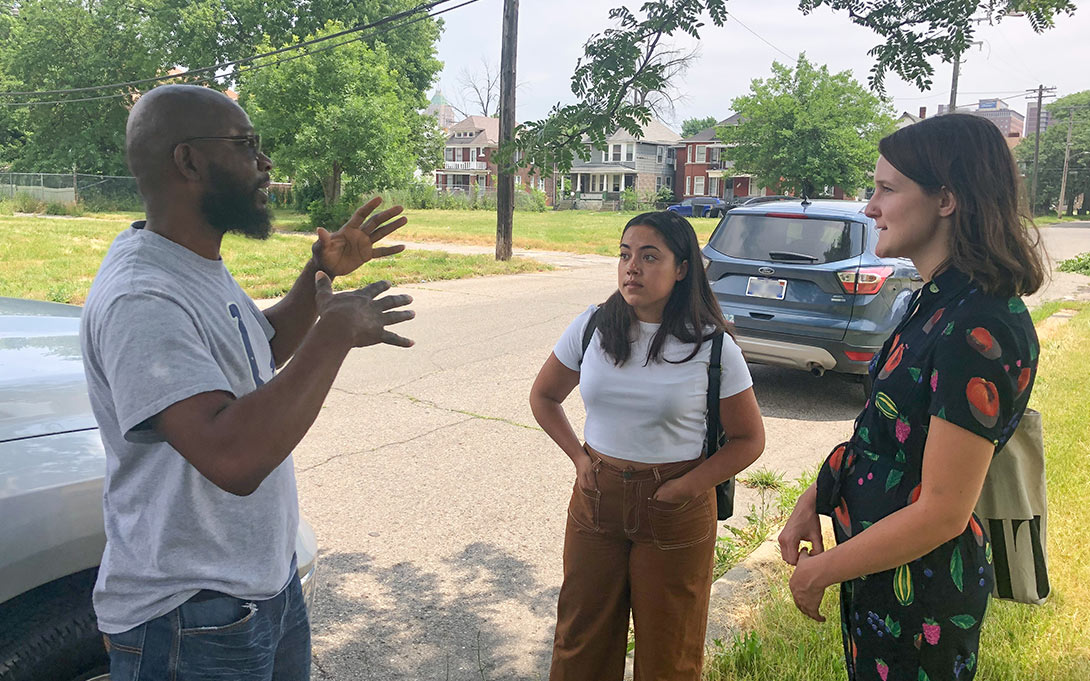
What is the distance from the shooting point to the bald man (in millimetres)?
1444

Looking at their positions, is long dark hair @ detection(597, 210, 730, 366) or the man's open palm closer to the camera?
the man's open palm

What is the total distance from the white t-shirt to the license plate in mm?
4842

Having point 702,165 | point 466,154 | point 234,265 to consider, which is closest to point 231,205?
point 234,265

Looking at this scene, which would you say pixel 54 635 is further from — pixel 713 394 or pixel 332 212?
pixel 332 212

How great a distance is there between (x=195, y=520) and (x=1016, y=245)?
1.74 metres

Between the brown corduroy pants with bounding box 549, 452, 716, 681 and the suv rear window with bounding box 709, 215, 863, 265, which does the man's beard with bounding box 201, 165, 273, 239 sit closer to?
the brown corduroy pants with bounding box 549, 452, 716, 681

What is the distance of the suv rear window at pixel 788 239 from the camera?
7.06m

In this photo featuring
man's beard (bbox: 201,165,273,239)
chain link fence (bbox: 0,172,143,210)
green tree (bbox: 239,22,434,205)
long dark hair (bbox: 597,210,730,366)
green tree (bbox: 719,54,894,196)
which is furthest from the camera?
green tree (bbox: 719,54,894,196)

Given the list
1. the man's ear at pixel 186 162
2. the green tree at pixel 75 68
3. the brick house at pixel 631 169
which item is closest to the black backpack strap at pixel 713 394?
the man's ear at pixel 186 162

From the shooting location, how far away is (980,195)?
5.57 feet

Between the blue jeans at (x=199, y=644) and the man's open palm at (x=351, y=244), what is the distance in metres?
0.81

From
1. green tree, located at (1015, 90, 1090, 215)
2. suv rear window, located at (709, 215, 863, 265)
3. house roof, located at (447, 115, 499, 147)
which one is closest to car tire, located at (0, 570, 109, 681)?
suv rear window, located at (709, 215, 863, 265)

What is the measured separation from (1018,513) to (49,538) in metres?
2.24

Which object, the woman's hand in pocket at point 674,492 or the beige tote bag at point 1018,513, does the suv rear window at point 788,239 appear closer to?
the woman's hand in pocket at point 674,492
